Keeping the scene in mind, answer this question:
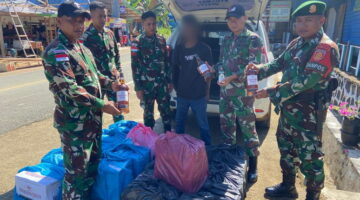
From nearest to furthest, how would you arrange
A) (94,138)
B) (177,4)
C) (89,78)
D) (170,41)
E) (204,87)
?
A: (89,78) → (94,138) → (204,87) → (177,4) → (170,41)

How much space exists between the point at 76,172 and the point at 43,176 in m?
0.41

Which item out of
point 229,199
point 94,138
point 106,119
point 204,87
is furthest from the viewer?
point 106,119

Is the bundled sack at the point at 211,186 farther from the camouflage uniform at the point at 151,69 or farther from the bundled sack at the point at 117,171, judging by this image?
the camouflage uniform at the point at 151,69

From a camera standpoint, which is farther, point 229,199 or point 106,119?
point 106,119

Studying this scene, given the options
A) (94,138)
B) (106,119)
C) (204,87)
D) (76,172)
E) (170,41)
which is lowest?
(106,119)

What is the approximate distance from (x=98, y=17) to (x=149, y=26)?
71 centimetres

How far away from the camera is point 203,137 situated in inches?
140

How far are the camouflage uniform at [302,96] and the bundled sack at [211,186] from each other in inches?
21.5

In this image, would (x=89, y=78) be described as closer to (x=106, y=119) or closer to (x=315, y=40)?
(x=315, y=40)

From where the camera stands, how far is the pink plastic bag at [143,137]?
2.92 meters

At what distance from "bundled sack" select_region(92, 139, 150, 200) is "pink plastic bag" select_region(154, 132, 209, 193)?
0.33 m

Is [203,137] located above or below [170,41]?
below

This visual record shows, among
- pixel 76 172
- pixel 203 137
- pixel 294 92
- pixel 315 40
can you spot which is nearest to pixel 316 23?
pixel 315 40

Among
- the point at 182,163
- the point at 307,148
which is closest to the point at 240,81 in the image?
the point at 307,148
